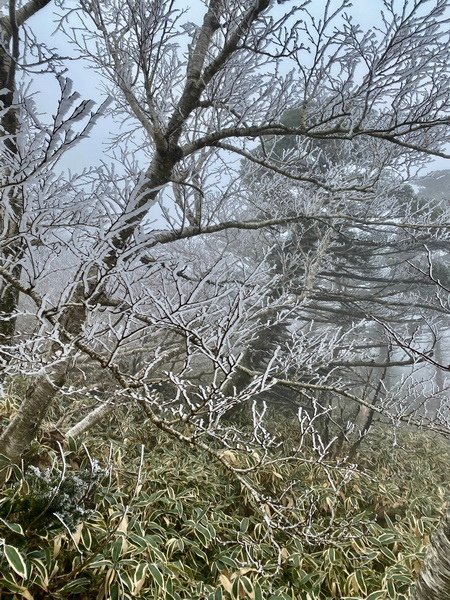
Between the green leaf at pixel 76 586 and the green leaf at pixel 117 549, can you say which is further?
the green leaf at pixel 117 549

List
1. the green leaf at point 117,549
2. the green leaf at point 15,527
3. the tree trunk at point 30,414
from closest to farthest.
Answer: the green leaf at point 15,527
the green leaf at point 117,549
the tree trunk at point 30,414

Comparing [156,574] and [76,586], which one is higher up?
[156,574]

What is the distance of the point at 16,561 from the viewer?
8.09 feet

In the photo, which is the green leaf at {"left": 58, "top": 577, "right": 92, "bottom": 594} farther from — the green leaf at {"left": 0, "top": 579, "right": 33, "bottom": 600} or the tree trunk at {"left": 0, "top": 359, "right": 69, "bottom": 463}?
the tree trunk at {"left": 0, "top": 359, "right": 69, "bottom": 463}

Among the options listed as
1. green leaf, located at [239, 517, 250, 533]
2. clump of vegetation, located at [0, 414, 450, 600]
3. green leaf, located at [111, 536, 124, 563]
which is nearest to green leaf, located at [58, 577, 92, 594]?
clump of vegetation, located at [0, 414, 450, 600]

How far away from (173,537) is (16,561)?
1.41 m

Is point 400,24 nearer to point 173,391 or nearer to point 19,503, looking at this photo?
point 19,503

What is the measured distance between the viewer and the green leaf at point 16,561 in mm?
2426

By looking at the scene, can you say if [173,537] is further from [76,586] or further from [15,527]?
[15,527]

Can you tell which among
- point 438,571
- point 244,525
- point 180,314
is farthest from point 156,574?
point 180,314

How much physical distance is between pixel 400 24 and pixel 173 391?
650cm

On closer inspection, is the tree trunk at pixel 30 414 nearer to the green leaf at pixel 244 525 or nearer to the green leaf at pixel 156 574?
the green leaf at pixel 156 574

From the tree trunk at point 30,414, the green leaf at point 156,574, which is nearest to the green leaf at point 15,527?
the tree trunk at point 30,414

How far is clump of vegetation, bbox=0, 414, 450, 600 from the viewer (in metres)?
2.74
